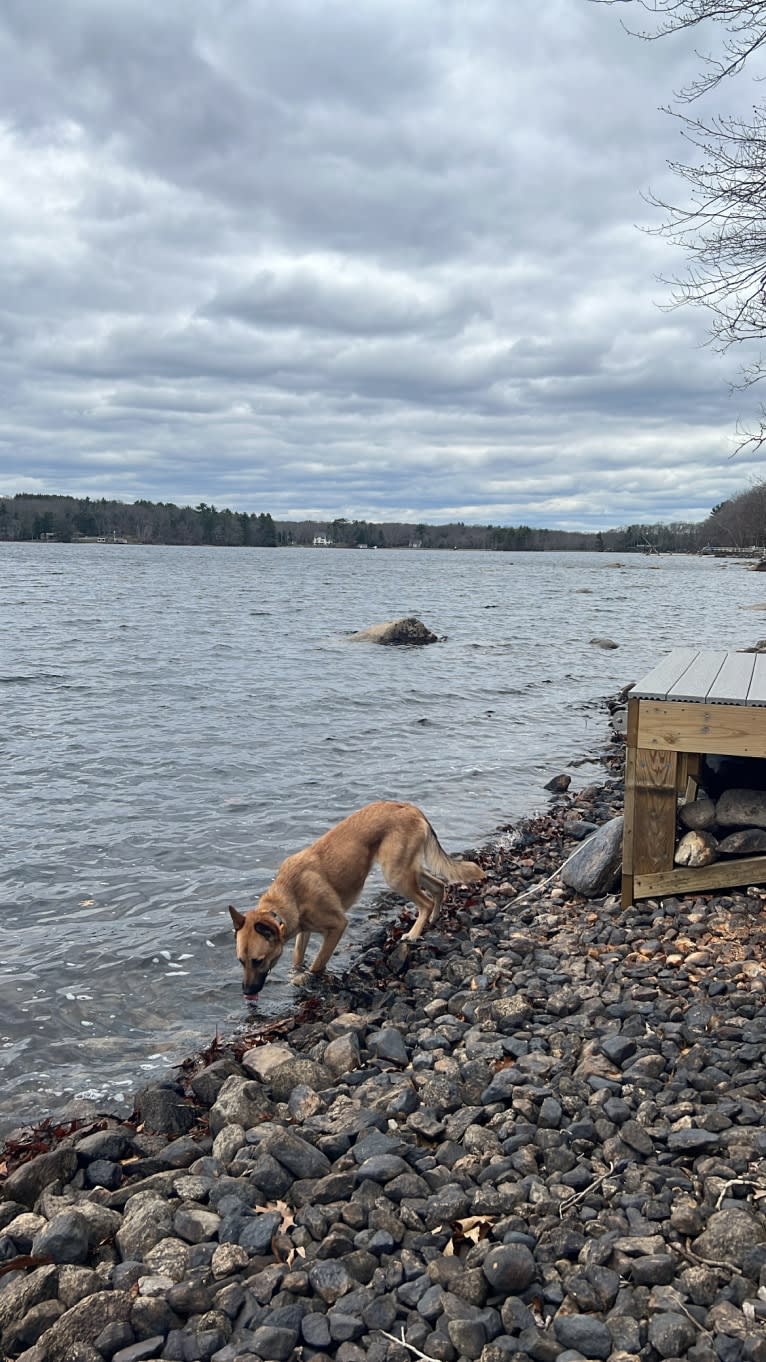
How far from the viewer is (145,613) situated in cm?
4625

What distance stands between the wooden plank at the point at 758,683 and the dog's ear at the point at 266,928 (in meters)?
4.03

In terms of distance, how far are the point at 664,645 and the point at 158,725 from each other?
23.0 m

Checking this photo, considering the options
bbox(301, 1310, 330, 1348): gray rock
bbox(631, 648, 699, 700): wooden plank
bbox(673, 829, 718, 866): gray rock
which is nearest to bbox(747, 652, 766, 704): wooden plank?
bbox(631, 648, 699, 700): wooden plank

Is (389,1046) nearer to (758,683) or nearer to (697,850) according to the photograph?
(697,850)

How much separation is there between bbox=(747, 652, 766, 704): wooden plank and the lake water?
160 inches

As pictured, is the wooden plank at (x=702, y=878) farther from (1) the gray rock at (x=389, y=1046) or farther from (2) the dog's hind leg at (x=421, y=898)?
(1) the gray rock at (x=389, y=1046)

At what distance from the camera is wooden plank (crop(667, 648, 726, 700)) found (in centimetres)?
698

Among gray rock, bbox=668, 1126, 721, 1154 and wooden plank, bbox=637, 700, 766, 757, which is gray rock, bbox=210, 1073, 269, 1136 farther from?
wooden plank, bbox=637, 700, 766, 757

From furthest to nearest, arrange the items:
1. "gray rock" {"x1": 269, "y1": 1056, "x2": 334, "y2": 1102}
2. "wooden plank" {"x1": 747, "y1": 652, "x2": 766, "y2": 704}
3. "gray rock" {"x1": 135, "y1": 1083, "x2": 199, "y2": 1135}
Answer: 1. "wooden plank" {"x1": 747, "y1": 652, "x2": 766, "y2": 704}
2. "gray rock" {"x1": 269, "y1": 1056, "x2": 334, "y2": 1102}
3. "gray rock" {"x1": 135, "y1": 1083, "x2": 199, "y2": 1135}

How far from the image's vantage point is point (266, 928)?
7.01 meters

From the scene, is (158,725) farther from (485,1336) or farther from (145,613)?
(145,613)

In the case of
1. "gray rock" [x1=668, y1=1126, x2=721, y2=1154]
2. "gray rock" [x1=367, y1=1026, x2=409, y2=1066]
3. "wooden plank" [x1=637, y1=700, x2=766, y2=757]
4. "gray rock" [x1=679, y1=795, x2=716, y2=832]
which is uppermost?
"wooden plank" [x1=637, y1=700, x2=766, y2=757]

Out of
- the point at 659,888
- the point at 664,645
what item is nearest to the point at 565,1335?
the point at 659,888

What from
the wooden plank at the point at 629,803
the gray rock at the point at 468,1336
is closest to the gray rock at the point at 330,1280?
the gray rock at the point at 468,1336
